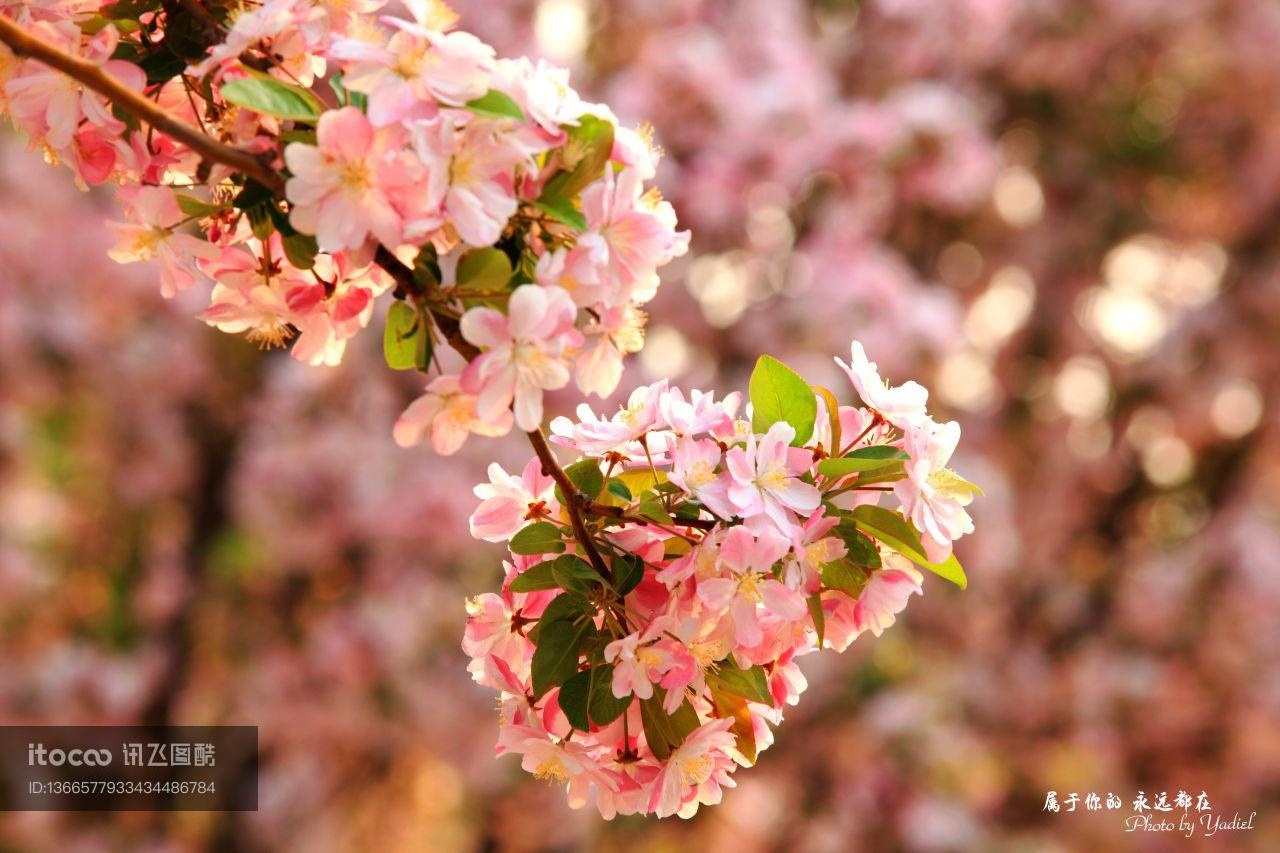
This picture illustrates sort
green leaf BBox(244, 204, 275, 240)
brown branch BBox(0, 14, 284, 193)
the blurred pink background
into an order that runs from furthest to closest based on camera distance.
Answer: the blurred pink background < green leaf BBox(244, 204, 275, 240) < brown branch BBox(0, 14, 284, 193)

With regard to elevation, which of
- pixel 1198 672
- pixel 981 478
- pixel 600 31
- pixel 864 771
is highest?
pixel 600 31

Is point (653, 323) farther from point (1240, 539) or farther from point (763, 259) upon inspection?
point (1240, 539)

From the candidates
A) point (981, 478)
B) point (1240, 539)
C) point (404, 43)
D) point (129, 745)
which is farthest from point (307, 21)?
point (1240, 539)

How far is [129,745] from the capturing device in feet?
10.6

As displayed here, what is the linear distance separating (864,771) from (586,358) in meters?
3.44

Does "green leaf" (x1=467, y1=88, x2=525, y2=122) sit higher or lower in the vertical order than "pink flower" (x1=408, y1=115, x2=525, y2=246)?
higher

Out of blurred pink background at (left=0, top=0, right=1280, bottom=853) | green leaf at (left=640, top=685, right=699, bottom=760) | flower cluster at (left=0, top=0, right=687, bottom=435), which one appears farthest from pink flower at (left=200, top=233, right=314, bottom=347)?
blurred pink background at (left=0, top=0, right=1280, bottom=853)

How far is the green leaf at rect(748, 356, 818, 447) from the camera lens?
75 cm

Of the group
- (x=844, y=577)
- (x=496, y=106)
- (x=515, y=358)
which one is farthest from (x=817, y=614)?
(x=496, y=106)

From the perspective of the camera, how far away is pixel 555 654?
0.74 meters

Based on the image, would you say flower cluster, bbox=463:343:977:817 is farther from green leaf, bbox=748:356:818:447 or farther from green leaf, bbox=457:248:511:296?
green leaf, bbox=457:248:511:296

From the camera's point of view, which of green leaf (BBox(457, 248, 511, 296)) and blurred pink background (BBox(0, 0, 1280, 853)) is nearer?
green leaf (BBox(457, 248, 511, 296))

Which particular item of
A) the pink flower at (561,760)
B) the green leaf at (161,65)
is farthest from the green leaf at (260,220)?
the pink flower at (561,760)

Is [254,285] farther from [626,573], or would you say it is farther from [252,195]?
[626,573]
